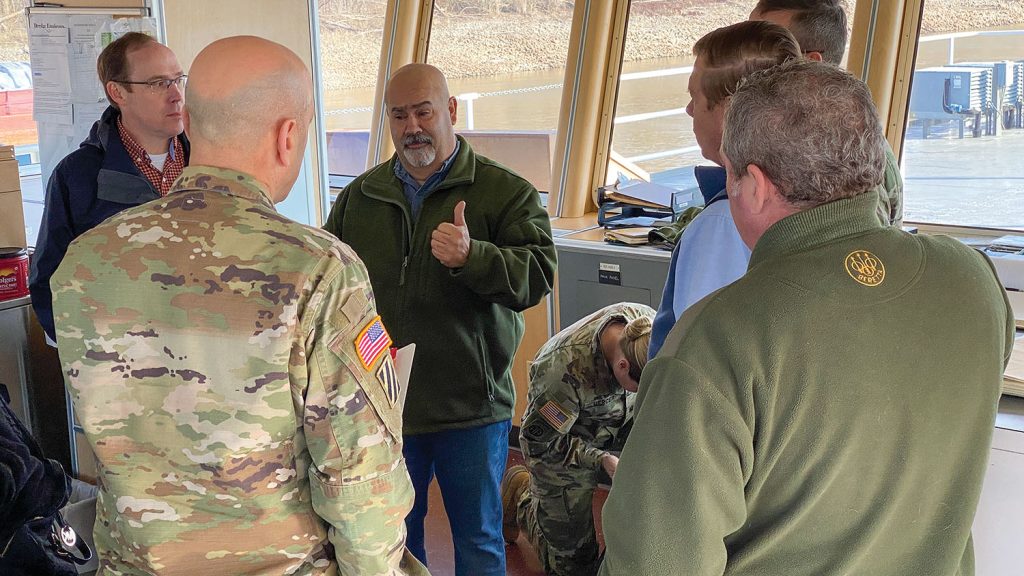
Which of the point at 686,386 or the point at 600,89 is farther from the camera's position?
the point at 600,89

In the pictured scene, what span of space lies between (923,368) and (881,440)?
4.2 inches

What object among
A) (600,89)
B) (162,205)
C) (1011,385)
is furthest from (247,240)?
(600,89)

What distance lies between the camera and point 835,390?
1177 mm

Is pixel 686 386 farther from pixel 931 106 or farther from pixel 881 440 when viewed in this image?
pixel 931 106

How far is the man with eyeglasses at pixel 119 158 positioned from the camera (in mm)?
2752

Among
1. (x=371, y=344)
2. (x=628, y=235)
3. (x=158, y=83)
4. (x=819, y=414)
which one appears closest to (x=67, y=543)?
(x=158, y=83)

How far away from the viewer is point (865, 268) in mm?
1197

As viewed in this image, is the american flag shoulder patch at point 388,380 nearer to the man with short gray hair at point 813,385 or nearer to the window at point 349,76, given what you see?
the man with short gray hair at point 813,385

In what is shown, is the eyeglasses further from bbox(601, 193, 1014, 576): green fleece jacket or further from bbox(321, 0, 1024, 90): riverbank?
bbox(321, 0, 1024, 90): riverbank

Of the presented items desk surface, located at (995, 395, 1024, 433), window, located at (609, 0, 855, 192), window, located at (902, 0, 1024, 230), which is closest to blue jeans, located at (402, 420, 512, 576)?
desk surface, located at (995, 395, 1024, 433)

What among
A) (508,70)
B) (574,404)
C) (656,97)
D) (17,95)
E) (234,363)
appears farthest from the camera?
(17,95)

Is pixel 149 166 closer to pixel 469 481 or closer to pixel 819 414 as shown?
pixel 469 481

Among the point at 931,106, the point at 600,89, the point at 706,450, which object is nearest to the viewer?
the point at 706,450

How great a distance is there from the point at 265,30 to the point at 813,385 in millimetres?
3509
